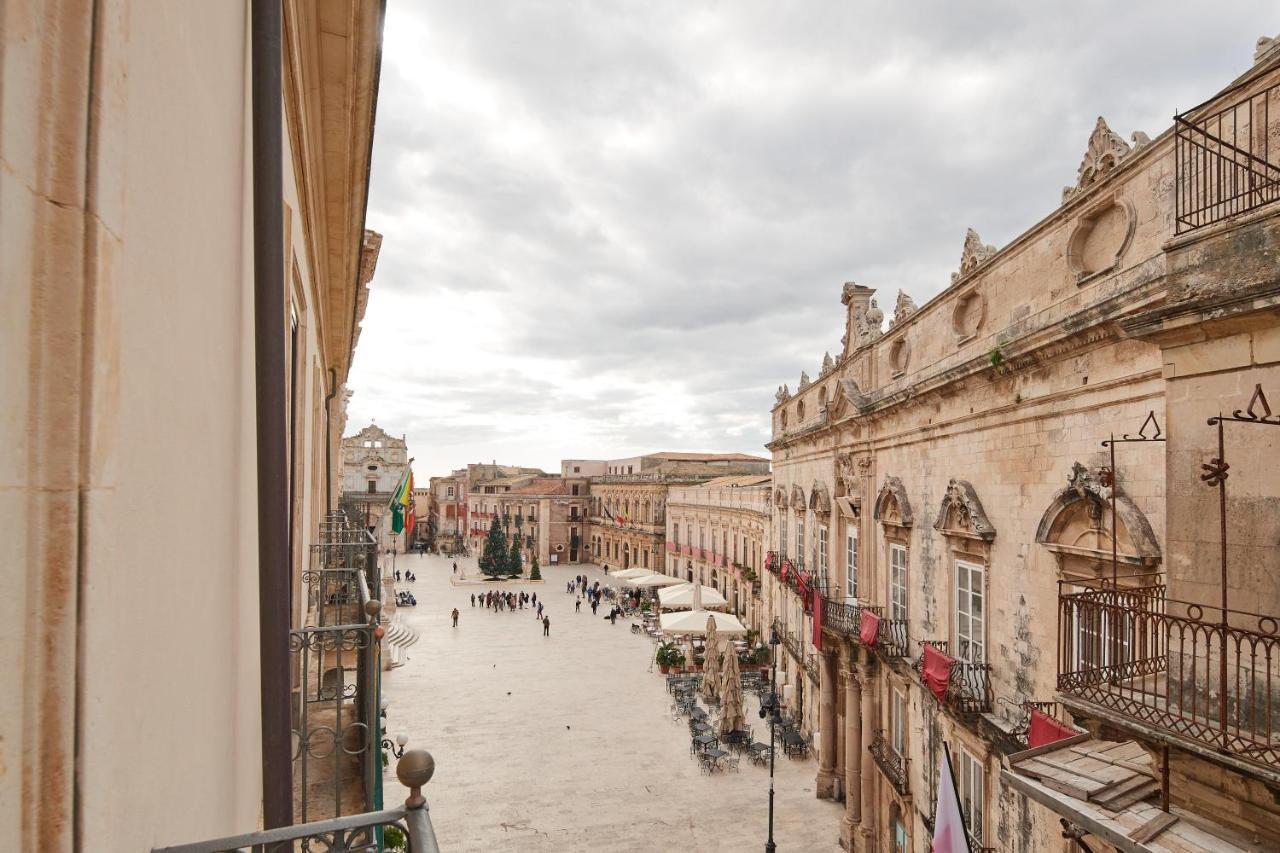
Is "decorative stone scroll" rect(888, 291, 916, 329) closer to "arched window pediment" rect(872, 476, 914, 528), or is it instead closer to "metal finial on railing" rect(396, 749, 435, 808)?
"arched window pediment" rect(872, 476, 914, 528)

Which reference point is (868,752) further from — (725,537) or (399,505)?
(725,537)

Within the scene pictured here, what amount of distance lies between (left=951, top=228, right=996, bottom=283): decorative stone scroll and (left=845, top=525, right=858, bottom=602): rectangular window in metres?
6.13

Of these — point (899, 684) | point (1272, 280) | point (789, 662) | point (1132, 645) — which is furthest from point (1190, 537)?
point (789, 662)

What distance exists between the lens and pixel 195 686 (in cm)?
198

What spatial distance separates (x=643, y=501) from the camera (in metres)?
56.1

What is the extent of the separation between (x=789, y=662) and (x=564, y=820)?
1047 cm

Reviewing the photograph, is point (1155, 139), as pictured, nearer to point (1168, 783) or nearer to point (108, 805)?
point (1168, 783)

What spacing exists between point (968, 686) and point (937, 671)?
43cm

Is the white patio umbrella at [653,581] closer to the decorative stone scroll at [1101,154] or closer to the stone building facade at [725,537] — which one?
the stone building facade at [725,537]

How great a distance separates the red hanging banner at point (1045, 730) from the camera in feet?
23.9

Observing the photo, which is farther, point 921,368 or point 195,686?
point 921,368

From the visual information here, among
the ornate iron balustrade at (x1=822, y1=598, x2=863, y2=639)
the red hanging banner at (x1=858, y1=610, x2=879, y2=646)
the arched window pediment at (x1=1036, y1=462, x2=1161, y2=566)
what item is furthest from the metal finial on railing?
the ornate iron balustrade at (x1=822, y1=598, x2=863, y2=639)

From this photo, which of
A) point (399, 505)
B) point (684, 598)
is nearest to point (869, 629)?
point (399, 505)

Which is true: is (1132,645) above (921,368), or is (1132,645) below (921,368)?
below
